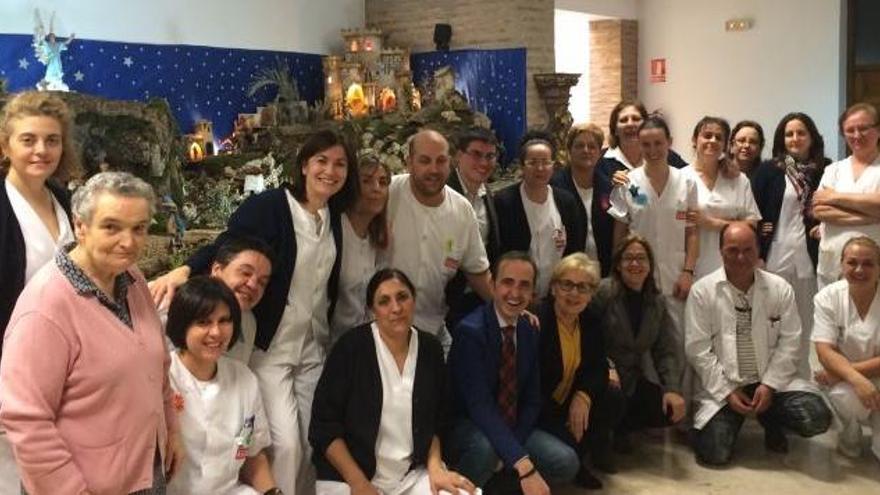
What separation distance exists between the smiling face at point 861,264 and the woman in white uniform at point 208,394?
8.70ft

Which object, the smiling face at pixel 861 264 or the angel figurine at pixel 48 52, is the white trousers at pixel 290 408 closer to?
the smiling face at pixel 861 264

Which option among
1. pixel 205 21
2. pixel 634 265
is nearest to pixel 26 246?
pixel 634 265

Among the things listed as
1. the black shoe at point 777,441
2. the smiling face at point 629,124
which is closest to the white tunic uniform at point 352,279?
the smiling face at point 629,124

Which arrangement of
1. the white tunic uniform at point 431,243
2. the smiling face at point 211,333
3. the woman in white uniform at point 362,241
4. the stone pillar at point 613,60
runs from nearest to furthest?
the smiling face at point 211,333, the woman in white uniform at point 362,241, the white tunic uniform at point 431,243, the stone pillar at point 613,60

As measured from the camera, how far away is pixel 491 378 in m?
3.23

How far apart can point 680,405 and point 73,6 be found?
16.0 ft

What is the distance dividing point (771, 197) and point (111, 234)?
3523 mm

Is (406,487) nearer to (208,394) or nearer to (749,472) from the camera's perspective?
(208,394)

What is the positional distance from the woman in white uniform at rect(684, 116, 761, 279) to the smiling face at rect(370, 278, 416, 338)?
191 centimetres

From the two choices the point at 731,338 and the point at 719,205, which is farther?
the point at 719,205

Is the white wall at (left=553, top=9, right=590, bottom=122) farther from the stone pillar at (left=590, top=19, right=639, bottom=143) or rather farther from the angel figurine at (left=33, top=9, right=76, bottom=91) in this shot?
the angel figurine at (left=33, top=9, right=76, bottom=91)

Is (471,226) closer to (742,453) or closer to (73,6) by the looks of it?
(742,453)

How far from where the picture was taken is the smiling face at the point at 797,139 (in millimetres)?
4332

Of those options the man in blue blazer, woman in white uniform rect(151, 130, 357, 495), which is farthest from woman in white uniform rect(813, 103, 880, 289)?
woman in white uniform rect(151, 130, 357, 495)
